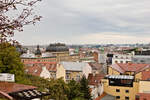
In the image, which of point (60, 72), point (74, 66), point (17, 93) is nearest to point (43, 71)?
point (60, 72)

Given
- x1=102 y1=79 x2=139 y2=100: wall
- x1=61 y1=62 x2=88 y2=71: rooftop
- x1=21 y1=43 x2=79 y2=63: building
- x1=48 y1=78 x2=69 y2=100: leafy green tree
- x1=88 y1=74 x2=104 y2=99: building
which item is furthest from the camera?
x1=21 y1=43 x2=79 y2=63: building

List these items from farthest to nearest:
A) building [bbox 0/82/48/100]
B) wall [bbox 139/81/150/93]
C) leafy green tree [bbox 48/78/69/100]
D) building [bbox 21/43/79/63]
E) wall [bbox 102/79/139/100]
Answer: building [bbox 21/43/79/63] < wall [bbox 102/79/139/100] < wall [bbox 139/81/150/93] < leafy green tree [bbox 48/78/69/100] < building [bbox 0/82/48/100]

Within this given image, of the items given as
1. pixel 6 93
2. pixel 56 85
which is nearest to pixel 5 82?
pixel 6 93

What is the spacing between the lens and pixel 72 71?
41562mm

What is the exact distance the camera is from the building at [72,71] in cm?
4097

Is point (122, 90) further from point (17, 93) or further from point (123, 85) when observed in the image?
point (17, 93)

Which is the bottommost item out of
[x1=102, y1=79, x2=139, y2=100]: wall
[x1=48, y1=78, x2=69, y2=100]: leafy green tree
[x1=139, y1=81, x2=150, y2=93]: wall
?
[x1=102, y1=79, x2=139, y2=100]: wall

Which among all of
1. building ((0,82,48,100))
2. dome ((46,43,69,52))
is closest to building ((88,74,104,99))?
building ((0,82,48,100))

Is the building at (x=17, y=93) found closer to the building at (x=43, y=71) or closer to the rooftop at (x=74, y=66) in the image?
the building at (x=43, y=71)

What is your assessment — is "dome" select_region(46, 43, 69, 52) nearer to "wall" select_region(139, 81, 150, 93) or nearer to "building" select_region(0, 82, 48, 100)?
"wall" select_region(139, 81, 150, 93)

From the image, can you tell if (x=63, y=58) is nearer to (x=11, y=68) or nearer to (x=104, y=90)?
(x=104, y=90)

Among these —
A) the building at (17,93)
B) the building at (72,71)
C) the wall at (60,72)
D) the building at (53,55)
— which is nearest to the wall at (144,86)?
the building at (72,71)

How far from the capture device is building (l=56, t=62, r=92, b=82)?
4097cm

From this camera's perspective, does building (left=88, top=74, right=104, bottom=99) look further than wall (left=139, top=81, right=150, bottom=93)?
Yes
